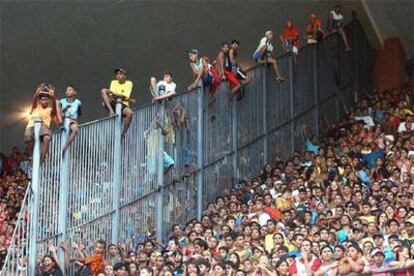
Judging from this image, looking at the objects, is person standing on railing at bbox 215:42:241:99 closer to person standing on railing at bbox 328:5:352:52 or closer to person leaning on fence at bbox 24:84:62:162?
person leaning on fence at bbox 24:84:62:162

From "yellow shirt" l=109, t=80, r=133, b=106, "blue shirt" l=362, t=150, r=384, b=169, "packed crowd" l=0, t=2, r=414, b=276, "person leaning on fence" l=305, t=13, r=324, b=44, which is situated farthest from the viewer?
"person leaning on fence" l=305, t=13, r=324, b=44

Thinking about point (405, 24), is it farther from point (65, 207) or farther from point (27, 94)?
point (65, 207)

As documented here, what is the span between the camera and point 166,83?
20.9 meters

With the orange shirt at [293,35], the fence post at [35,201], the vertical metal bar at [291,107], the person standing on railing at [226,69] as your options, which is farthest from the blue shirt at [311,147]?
the fence post at [35,201]

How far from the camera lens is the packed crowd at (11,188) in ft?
63.4

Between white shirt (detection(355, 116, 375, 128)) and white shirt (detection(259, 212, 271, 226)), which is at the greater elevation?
white shirt (detection(355, 116, 375, 128))

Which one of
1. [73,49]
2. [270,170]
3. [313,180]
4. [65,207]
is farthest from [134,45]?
[65,207]

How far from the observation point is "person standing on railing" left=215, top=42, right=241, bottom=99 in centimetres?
2269

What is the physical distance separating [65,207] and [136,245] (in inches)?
65.9

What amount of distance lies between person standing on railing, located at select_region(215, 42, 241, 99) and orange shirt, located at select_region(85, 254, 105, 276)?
19.9 ft

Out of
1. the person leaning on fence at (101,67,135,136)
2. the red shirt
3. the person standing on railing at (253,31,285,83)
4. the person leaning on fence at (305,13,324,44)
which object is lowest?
the red shirt

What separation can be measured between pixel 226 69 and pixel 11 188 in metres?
4.92

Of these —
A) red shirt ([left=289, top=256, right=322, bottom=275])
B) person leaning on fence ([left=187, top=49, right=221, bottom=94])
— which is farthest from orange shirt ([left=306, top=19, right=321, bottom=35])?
red shirt ([left=289, top=256, right=322, bottom=275])

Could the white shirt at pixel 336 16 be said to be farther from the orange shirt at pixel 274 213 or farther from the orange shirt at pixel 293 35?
the orange shirt at pixel 274 213
